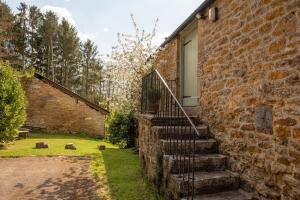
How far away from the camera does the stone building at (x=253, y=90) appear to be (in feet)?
10.7

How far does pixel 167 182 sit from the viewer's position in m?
4.48

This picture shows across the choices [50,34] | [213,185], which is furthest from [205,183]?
[50,34]

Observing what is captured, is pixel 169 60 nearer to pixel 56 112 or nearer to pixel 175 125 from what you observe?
pixel 175 125

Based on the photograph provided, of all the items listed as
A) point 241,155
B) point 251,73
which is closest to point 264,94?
point 251,73

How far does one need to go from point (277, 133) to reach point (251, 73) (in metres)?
0.97

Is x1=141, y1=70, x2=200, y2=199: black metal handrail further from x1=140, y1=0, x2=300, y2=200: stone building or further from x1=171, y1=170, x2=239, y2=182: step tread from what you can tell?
x1=140, y1=0, x2=300, y2=200: stone building

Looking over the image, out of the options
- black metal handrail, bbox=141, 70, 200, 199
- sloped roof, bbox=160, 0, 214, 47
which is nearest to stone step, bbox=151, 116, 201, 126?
black metal handrail, bbox=141, 70, 200, 199

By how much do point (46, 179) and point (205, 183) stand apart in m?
3.98

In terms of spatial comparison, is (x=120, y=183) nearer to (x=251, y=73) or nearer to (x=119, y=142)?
(x=251, y=73)

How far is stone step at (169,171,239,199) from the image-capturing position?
13.0 ft

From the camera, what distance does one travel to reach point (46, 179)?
6504 mm

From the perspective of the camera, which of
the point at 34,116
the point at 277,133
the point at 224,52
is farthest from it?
the point at 34,116

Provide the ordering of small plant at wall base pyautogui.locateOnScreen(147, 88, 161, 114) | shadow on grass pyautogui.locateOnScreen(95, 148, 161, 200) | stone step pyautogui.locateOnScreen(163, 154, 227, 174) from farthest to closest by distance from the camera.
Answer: small plant at wall base pyautogui.locateOnScreen(147, 88, 161, 114), shadow on grass pyautogui.locateOnScreen(95, 148, 161, 200), stone step pyautogui.locateOnScreen(163, 154, 227, 174)

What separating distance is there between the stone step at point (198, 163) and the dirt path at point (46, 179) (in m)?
1.70
